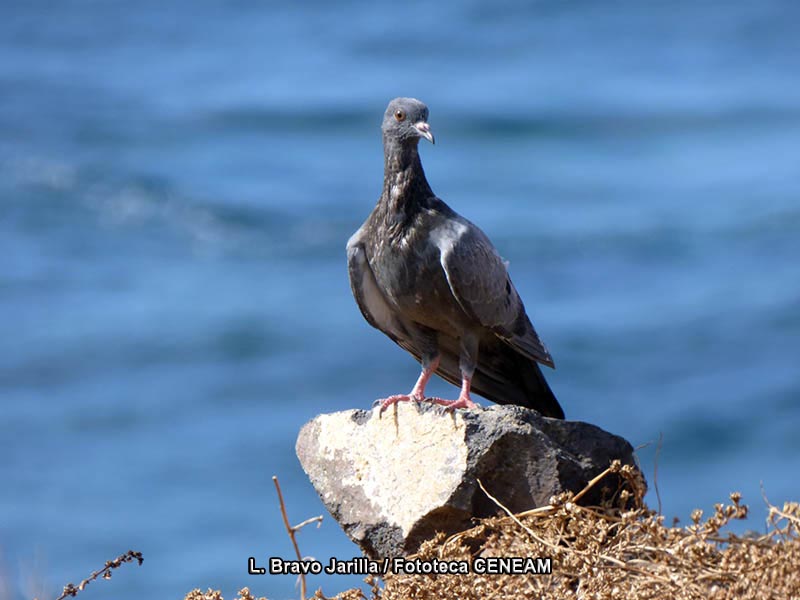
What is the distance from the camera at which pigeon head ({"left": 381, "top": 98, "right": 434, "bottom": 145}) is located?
7.91 meters

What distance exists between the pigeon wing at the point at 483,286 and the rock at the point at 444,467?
3.30ft

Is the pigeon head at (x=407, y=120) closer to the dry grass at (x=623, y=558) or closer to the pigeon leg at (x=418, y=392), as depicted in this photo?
the pigeon leg at (x=418, y=392)

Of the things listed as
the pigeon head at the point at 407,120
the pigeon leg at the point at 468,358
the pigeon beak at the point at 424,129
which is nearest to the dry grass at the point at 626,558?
the pigeon leg at the point at 468,358

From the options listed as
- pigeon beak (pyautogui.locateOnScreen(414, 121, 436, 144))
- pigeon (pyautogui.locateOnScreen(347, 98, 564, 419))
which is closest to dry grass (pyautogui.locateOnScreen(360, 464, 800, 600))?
pigeon (pyautogui.locateOnScreen(347, 98, 564, 419))

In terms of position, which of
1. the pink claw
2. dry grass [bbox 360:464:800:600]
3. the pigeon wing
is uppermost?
the pigeon wing

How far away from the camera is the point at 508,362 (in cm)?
842

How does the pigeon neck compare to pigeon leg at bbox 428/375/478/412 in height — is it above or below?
above

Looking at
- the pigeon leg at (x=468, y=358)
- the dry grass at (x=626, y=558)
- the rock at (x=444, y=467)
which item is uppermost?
→ the pigeon leg at (x=468, y=358)

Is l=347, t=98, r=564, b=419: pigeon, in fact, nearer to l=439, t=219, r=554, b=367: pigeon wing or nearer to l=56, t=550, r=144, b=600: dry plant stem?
l=439, t=219, r=554, b=367: pigeon wing

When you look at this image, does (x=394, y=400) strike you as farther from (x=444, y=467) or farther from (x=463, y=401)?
(x=444, y=467)

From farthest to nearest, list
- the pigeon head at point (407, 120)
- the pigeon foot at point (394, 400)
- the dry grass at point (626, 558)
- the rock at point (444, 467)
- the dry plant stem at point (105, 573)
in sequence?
the pigeon head at point (407, 120) → the pigeon foot at point (394, 400) → the rock at point (444, 467) → the dry plant stem at point (105, 573) → the dry grass at point (626, 558)

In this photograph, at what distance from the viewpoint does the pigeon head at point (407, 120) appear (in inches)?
311

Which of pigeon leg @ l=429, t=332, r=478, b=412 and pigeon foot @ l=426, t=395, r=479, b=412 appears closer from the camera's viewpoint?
pigeon foot @ l=426, t=395, r=479, b=412

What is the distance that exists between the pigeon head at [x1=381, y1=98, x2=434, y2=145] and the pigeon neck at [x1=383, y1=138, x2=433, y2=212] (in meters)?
0.06
